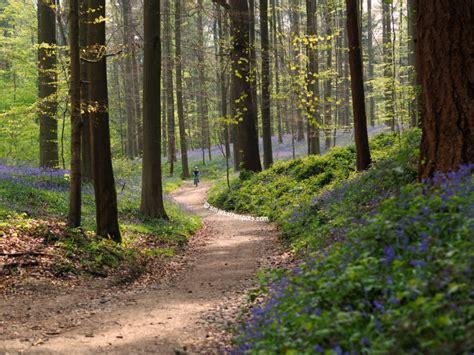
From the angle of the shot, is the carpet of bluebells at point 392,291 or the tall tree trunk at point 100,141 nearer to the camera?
the carpet of bluebells at point 392,291

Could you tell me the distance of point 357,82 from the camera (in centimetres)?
1353

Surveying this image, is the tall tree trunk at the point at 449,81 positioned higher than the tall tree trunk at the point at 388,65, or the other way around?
the tall tree trunk at the point at 388,65

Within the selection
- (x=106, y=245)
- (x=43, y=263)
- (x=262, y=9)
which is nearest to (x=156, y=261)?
(x=106, y=245)

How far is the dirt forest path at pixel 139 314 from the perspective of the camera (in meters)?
5.66

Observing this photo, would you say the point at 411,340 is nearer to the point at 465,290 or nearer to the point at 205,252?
the point at 465,290

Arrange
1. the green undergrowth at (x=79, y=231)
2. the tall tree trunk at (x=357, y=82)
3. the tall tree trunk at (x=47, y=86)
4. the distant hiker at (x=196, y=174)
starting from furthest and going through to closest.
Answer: the distant hiker at (x=196, y=174), the tall tree trunk at (x=47, y=86), the tall tree trunk at (x=357, y=82), the green undergrowth at (x=79, y=231)

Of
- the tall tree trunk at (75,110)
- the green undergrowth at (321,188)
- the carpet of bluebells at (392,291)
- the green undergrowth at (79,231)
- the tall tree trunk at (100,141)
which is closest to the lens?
the carpet of bluebells at (392,291)

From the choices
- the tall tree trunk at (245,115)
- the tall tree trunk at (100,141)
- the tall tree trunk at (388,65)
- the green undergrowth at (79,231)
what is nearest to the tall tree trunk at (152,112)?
the green undergrowth at (79,231)

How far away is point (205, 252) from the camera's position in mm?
12352

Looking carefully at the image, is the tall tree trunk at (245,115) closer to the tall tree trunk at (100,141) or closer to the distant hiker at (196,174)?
the distant hiker at (196,174)

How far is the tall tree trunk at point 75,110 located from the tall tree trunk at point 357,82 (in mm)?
7224

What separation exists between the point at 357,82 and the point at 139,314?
945 cm

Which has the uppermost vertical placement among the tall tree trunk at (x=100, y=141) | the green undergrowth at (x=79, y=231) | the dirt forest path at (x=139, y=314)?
the tall tree trunk at (x=100, y=141)

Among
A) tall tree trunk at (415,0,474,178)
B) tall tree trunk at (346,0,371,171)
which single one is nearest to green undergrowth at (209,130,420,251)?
tall tree trunk at (346,0,371,171)
